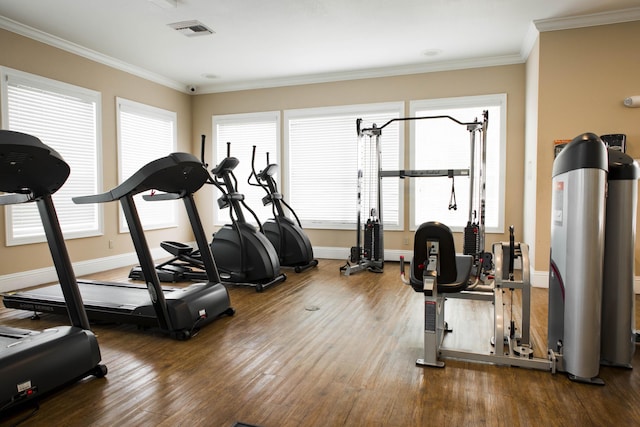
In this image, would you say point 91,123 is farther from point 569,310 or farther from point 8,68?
point 569,310

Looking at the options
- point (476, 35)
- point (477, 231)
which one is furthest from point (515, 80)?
point (477, 231)

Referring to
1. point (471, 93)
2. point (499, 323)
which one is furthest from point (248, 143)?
point (499, 323)

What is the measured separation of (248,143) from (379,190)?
273cm

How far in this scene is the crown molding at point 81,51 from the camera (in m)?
4.62

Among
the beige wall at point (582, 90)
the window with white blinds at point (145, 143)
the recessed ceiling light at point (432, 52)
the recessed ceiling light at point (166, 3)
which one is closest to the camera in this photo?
the recessed ceiling light at point (166, 3)

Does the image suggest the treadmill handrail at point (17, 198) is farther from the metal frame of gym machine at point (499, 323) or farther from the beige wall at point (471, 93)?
the beige wall at point (471, 93)

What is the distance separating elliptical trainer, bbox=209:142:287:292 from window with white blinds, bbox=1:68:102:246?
205cm

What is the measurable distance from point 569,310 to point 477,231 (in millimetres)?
2566

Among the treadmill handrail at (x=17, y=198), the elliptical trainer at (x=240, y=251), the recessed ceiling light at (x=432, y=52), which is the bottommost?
the elliptical trainer at (x=240, y=251)

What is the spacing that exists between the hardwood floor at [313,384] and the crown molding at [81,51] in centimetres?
321

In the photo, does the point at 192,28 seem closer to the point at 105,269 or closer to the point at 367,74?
the point at 367,74

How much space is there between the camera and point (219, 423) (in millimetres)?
2016

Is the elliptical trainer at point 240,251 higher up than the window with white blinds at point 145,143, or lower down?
lower down

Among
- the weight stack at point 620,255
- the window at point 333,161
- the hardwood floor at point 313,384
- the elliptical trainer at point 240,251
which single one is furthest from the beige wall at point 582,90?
the elliptical trainer at point 240,251
